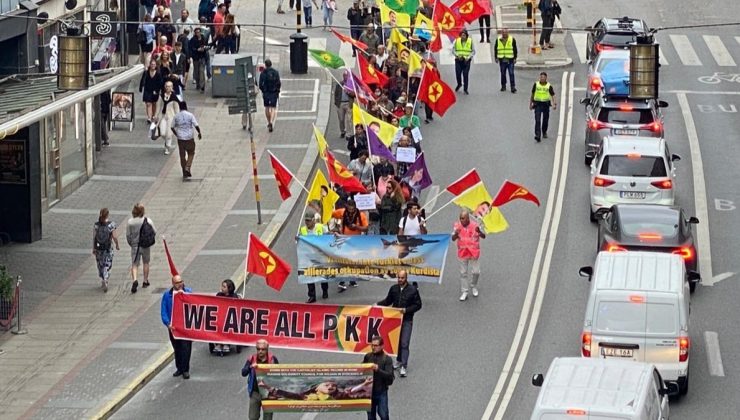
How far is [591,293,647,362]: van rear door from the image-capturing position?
23.8 m

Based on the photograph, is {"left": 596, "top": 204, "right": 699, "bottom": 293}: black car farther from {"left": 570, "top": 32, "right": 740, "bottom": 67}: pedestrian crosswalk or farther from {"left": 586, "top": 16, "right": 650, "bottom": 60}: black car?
{"left": 570, "top": 32, "right": 740, "bottom": 67}: pedestrian crosswalk

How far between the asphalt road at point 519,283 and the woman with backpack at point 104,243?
8.20 feet

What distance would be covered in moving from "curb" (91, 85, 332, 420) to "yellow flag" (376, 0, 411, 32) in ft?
7.98

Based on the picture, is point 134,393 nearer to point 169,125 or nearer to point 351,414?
point 351,414

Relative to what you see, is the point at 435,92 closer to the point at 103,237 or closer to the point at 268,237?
the point at 268,237

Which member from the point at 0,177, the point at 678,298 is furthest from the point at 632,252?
the point at 0,177

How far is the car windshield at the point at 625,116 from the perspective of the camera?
36094mm

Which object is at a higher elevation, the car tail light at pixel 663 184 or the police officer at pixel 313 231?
the car tail light at pixel 663 184

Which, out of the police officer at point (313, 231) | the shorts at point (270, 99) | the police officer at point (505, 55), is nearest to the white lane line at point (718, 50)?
the police officer at point (505, 55)

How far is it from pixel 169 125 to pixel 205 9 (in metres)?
10.3

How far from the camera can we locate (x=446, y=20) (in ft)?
139

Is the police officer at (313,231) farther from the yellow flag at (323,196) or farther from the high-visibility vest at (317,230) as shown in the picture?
the yellow flag at (323,196)

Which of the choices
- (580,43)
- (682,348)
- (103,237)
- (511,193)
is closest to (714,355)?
(682,348)

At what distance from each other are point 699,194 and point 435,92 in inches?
236
